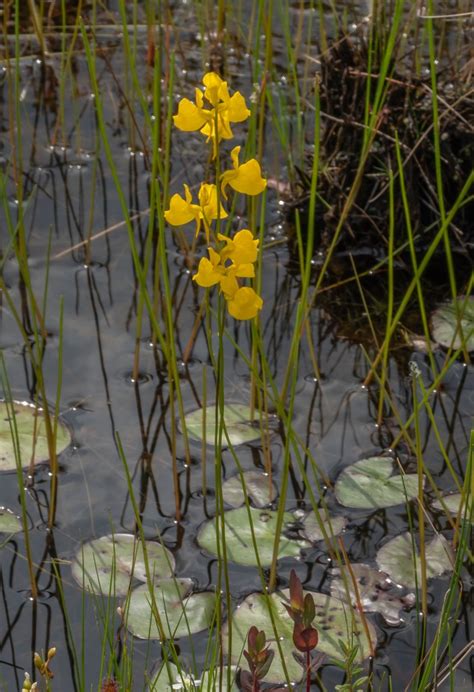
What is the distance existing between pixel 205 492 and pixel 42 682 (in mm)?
483

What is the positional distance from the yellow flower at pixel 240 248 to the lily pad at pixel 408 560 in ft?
2.47

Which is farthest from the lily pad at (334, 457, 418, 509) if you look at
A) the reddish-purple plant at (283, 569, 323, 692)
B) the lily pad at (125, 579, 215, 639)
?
the reddish-purple plant at (283, 569, 323, 692)

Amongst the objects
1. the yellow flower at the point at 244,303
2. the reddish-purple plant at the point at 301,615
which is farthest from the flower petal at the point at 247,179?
the reddish-purple plant at the point at 301,615

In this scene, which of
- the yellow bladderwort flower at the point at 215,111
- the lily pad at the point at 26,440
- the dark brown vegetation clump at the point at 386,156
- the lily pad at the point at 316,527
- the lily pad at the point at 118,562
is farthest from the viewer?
the dark brown vegetation clump at the point at 386,156

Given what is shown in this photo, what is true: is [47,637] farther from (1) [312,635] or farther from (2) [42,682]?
(1) [312,635]

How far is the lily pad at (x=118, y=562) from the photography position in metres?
1.62

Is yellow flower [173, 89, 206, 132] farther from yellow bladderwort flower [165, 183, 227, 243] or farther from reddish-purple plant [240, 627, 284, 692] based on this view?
reddish-purple plant [240, 627, 284, 692]

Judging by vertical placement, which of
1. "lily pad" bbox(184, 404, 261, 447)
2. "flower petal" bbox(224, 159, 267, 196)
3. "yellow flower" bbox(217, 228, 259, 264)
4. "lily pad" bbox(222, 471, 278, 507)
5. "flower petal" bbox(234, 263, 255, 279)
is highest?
"flower petal" bbox(224, 159, 267, 196)

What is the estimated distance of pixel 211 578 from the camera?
1657 millimetres

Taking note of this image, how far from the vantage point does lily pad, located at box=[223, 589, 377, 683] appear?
1.51 m

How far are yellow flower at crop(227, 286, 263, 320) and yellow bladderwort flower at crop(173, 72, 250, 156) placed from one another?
0.16 metres

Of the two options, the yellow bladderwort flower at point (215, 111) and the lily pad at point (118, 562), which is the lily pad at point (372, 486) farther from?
the yellow bladderwort flower at point (215, 111)

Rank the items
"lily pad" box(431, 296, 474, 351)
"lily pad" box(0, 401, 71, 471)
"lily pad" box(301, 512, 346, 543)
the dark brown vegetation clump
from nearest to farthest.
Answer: "lily pad" box(301, 512, 346, 543), "lily pad" box(0, 401, 71, 471), "lily pad" box(431, 296, 474, 351), the dark brown vegetation clump

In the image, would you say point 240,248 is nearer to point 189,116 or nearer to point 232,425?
point 189,116
